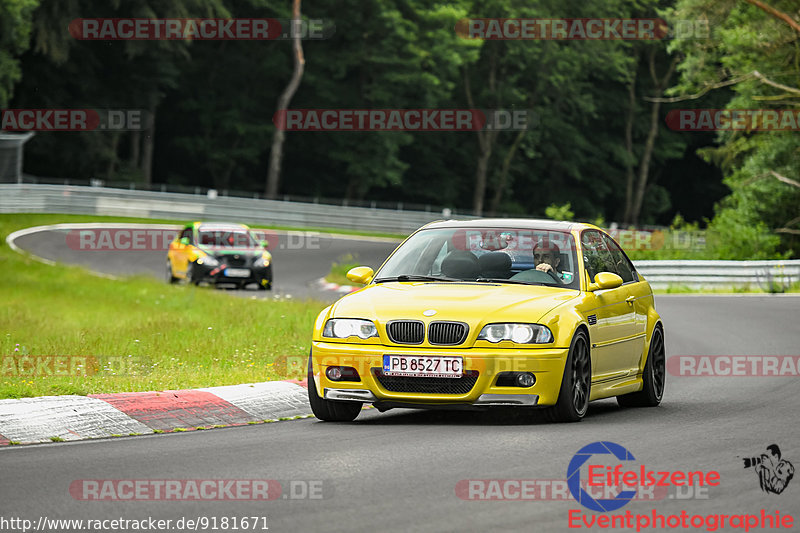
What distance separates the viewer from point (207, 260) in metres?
30.0

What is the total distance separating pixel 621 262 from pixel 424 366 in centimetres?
314

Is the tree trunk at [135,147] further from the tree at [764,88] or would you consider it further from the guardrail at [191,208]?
the tree at [764,88]

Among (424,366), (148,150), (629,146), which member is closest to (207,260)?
(424,366)

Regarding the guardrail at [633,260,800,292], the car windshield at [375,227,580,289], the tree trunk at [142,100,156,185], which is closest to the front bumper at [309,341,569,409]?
the car windshield at [375,227,580,289]

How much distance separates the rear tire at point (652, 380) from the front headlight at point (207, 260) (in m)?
18.8

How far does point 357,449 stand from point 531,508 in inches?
85.8

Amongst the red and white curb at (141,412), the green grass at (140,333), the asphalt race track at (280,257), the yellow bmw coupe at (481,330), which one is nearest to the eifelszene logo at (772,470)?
the yellow bmw coupe at (481,330)

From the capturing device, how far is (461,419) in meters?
10.5

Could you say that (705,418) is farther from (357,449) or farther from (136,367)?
(136,367)

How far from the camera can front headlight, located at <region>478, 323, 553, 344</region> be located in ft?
32.0

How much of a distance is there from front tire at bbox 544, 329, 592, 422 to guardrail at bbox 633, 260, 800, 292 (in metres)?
22.3

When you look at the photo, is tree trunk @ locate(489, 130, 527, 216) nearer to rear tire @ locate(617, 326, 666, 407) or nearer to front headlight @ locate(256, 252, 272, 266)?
front headlight @ locate(256, 252, 272, 266)

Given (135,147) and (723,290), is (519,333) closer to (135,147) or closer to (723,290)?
(723,290)

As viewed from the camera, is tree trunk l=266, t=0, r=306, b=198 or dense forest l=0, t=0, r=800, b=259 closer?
dense forest l=0, t=0, r=800, b=259
